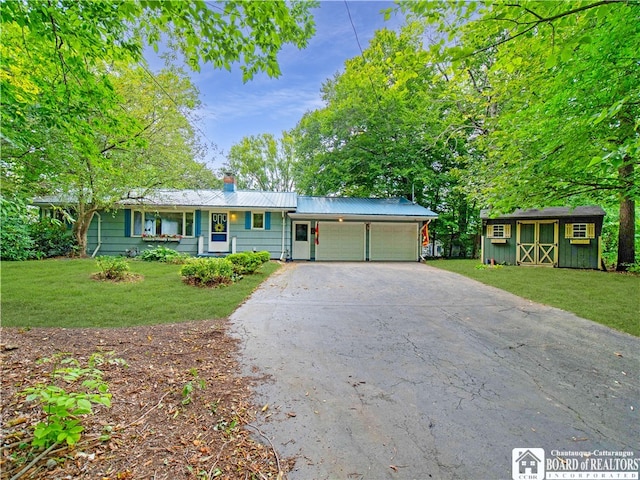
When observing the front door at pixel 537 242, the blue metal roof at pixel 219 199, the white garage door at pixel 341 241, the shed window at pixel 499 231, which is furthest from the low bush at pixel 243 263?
the front door at pixel 537 242

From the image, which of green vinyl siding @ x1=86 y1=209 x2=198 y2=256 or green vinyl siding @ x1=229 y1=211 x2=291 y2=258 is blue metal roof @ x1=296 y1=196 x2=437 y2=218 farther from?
green vinyl siding @ x1=86 y1=209 x2=198 y2=256

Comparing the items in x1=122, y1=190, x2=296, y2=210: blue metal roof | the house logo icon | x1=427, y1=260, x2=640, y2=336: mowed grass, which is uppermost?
x1=122, y1=190, x2=296, y2=210: blue metal roof

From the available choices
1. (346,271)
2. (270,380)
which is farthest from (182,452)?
(346,271)

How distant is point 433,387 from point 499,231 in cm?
1286

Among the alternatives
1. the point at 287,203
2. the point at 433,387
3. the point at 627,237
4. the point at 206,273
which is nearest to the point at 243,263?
the point at 206,273

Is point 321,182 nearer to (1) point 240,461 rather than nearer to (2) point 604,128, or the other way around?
(2) point 604,128

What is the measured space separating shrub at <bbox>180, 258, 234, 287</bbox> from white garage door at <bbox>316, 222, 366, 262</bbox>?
6.99m

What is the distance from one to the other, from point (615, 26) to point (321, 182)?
1323 cm

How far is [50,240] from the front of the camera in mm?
11141

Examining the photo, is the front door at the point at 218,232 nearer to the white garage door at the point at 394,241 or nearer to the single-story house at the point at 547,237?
the white garage door at the point at 394,241

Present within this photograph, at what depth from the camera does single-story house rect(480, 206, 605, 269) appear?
11141mm

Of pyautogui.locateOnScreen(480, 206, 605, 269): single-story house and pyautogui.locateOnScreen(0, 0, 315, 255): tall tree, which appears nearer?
pyautogui.locateOnScreen(0, 0, 315, 255): tall tree

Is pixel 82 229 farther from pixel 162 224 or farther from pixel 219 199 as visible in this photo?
pixel 219 199

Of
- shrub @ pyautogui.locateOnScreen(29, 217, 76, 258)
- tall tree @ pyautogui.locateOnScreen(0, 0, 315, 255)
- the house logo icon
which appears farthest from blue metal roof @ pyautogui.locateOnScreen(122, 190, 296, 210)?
the house logo icon
